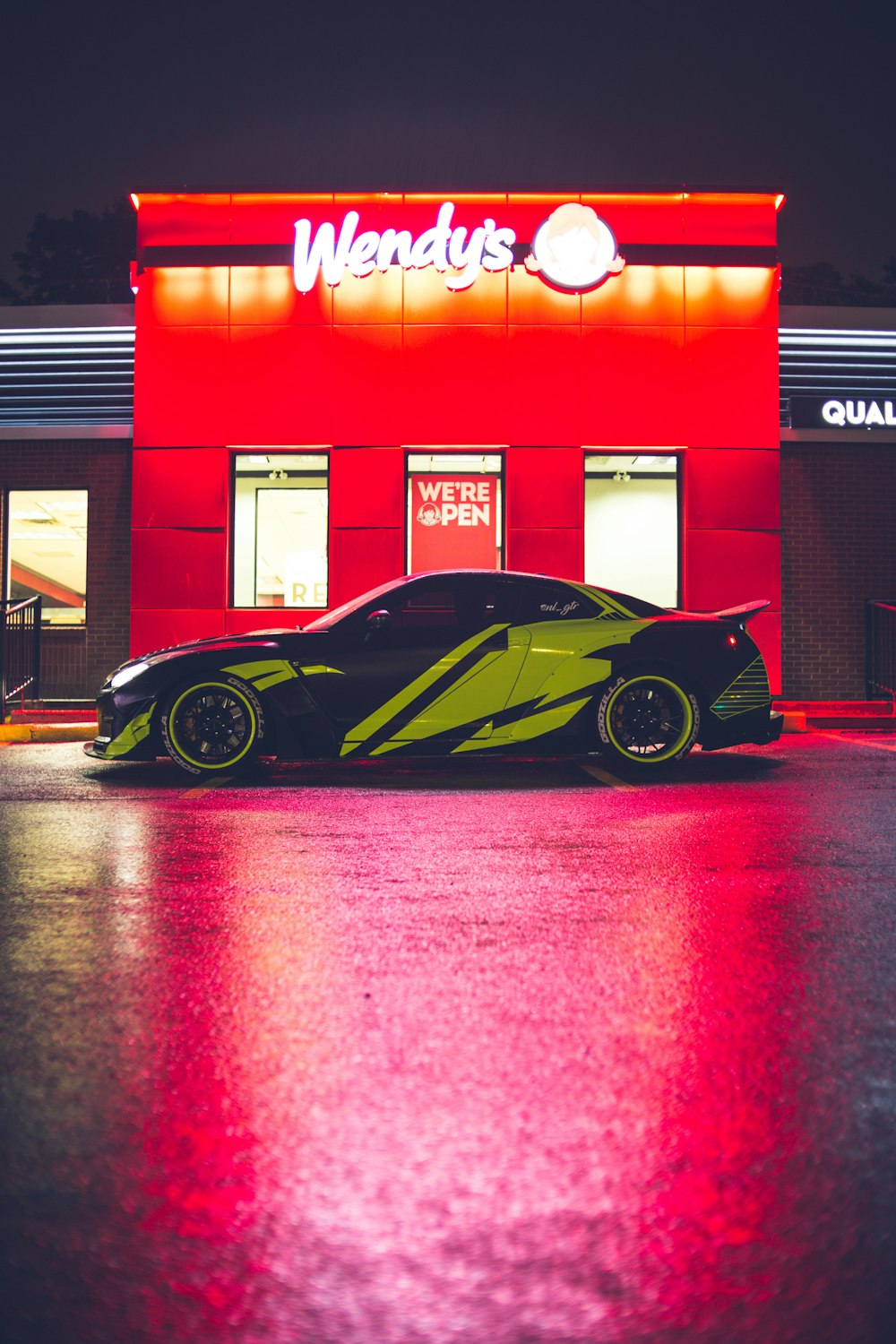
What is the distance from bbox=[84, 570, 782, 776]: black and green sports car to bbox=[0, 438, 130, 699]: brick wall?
8.20 m

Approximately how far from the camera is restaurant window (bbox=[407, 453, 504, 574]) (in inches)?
690

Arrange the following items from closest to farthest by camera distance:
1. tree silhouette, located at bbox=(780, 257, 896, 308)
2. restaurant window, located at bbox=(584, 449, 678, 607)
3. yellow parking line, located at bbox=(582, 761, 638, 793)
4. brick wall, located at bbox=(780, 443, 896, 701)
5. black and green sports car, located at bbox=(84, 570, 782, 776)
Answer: yellow parking line, located at bbox=(582, 761, 638, 793), black and green sports car, located at bbox=(84, 570, 782, 776), restaurant window, located at bbox=(584, 449, 678, 607), brick wall, located at bbox=(780, 443, 896, 701), tree silhouette, located at bbox=(780, 257, 896, 308)

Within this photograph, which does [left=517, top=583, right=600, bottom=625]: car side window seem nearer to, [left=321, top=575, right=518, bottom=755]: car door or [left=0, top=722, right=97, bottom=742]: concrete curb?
[left=321, top=575, right=518, bottom=755]: car door

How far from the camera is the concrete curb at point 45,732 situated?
1371 cm

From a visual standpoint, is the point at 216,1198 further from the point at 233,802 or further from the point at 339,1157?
the point at 233,802

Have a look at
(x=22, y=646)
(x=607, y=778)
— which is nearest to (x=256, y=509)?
(x=22, y=646)

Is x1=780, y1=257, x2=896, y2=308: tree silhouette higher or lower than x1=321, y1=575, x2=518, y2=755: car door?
higher

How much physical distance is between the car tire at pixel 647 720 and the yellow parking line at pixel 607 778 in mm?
159

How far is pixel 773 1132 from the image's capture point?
3037 mm

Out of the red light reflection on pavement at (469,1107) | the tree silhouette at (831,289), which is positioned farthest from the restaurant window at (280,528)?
the tree silhouette at (831,289)

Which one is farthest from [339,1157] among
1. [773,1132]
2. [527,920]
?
[527,920]

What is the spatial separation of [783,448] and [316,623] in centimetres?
989

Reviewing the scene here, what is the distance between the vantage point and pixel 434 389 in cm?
1738

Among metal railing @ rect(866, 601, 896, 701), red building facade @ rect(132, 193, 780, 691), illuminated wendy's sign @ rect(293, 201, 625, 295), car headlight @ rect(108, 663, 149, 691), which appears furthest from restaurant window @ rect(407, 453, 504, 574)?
car headlight @ rect(108, 663, 149, 691)
